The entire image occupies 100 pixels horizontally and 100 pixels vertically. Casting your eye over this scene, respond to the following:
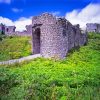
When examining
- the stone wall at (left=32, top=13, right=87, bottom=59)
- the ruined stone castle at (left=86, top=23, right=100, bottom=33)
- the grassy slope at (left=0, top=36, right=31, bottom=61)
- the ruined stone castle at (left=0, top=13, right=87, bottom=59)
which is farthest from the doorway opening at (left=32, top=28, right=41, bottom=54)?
the ruined stone castle at (left=86, top=23, right=100, bottom=33)

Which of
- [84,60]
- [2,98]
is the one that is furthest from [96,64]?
[2,98]

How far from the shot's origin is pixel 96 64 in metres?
28.7

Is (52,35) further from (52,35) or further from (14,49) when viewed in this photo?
(14,49)

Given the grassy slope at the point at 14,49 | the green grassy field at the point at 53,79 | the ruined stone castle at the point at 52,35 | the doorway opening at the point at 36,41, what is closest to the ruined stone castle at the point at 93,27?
the grassy slope at the point at 14,49

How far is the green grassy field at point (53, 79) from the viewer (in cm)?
1633

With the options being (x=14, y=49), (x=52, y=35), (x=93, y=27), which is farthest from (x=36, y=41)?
(x=93, y=27)

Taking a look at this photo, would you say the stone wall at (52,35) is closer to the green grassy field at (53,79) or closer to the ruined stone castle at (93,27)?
the green grassy field at (53,79)

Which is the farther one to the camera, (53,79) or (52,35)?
(52,35)

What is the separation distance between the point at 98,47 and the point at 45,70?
1740cm

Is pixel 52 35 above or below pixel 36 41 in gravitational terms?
above

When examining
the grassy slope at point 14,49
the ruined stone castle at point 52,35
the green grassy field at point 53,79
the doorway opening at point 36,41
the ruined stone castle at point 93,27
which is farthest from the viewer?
the ruined stone castle at point 93,27

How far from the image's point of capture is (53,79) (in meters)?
20.7

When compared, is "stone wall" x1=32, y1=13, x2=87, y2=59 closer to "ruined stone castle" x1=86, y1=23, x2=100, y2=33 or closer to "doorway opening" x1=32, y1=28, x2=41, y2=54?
"doorway opening" x1=32, y1=28, x2=41, y2=54

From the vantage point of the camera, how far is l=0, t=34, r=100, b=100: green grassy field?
53.6 ft
